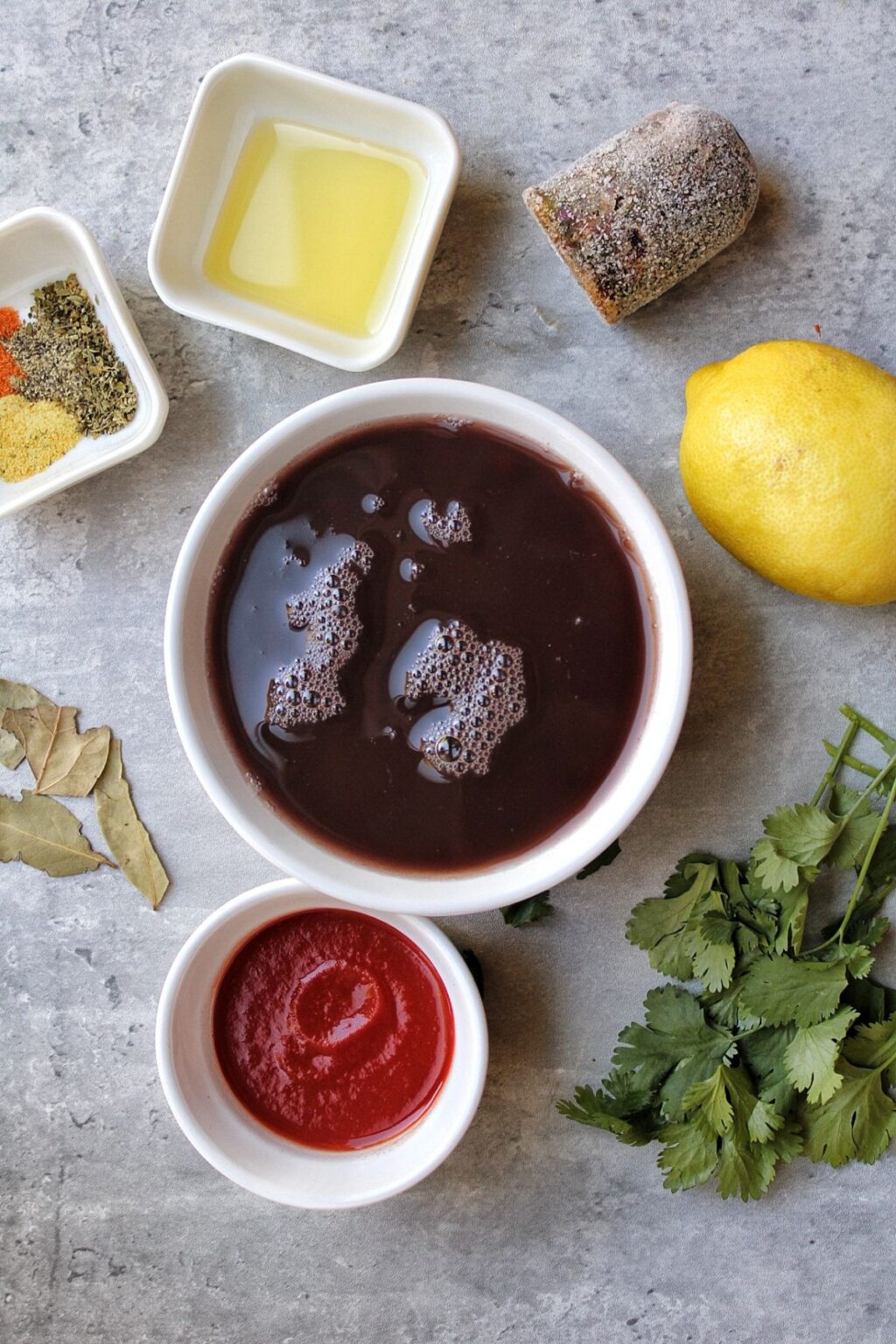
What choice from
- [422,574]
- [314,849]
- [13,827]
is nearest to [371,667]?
[422,574]

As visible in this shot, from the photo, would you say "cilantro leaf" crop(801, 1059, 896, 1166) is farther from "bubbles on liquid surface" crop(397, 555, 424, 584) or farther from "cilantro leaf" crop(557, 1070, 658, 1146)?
"bubbles on liquid surface" crop(397, 555, 424, 584)

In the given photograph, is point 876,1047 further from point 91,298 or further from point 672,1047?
point 91,298

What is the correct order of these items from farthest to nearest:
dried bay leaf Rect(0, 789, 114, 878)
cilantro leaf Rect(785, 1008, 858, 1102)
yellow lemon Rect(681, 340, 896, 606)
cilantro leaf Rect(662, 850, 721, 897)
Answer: dried bay leaf Rect(0, 789, 114, 878)
cilantro leaf Rect(662, 850, 721, 897)
cilantro leaf Rect(785, 1008, 858, 1102)
yellow lemon Rect(681, 340, 896, 606)

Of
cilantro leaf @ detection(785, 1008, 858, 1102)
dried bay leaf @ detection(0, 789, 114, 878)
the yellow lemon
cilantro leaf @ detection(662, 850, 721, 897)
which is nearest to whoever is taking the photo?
the yellow lemon

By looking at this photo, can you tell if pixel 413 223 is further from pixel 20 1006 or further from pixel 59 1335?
pixel 59 1335

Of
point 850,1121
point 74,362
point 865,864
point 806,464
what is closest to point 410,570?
point 806,464

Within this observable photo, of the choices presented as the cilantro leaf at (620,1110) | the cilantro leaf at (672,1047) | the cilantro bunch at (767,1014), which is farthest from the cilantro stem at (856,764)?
the cilantro leaf at (620,1110)

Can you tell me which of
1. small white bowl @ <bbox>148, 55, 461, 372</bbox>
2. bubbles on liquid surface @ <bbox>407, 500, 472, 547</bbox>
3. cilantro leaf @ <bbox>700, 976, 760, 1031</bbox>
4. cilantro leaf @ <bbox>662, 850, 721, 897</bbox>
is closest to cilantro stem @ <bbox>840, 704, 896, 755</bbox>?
cilantro leaf @ <bbox>662, 850, 721, 897</bbox>
